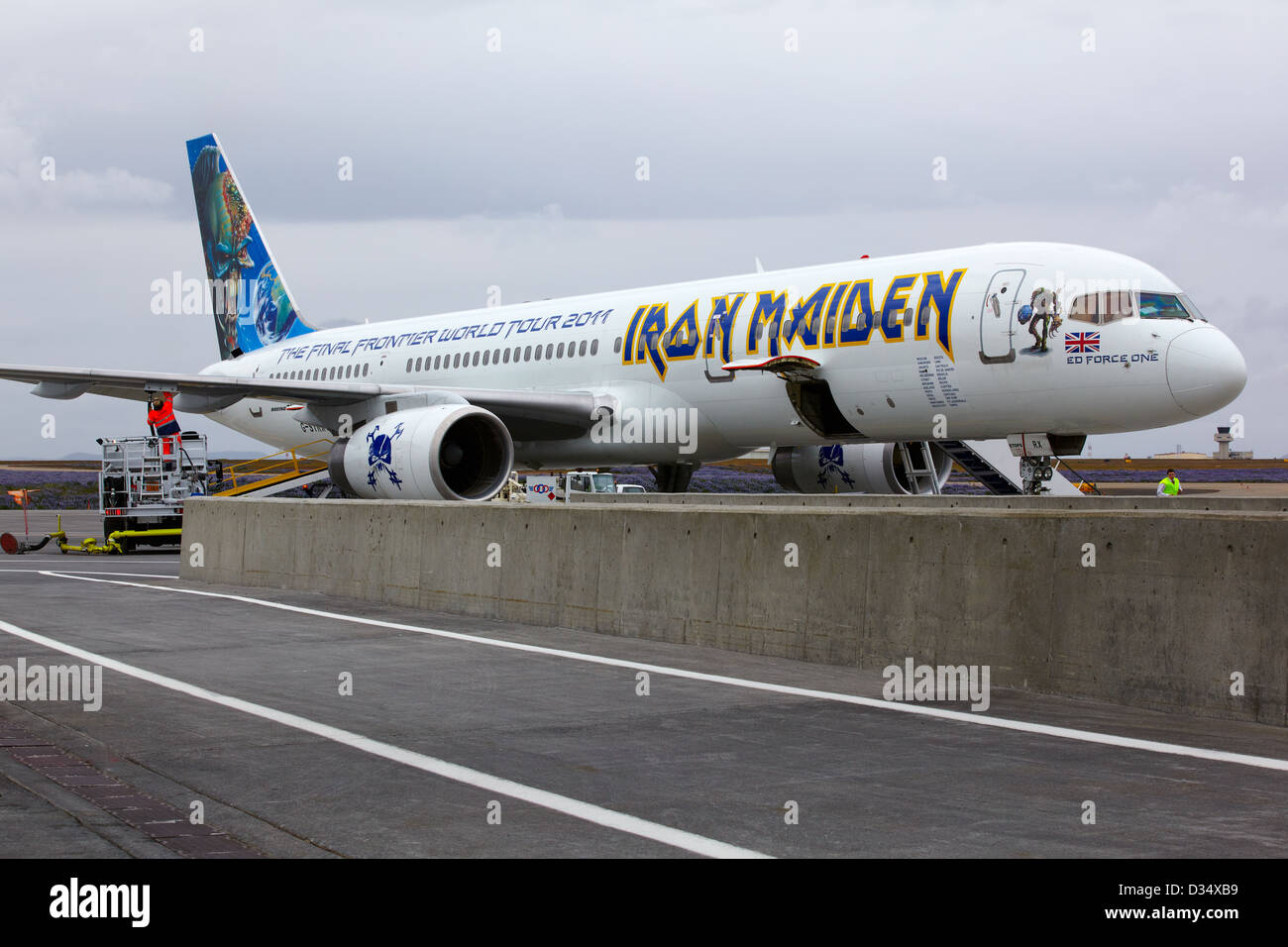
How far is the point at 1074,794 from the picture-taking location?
5613mm

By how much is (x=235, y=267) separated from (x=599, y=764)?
29.3m

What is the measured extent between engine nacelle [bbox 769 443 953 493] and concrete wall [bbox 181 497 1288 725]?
9.24 metres

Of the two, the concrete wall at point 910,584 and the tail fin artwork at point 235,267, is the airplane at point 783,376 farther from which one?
the tail fin artwork at point 235,267

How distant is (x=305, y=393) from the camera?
2272cm

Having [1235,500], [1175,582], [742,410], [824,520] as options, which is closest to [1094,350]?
[1235,500]

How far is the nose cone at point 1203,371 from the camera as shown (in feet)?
52.3

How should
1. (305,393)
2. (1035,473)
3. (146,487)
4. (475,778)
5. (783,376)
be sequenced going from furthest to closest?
(146,487) → (305,393) → (783,376) → (1035,473) → (475,778)

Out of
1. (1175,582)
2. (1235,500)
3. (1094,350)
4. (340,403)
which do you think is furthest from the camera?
(340,403)

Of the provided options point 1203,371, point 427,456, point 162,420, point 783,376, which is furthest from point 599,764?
point 162,420

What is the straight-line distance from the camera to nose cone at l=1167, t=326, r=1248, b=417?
15.9 metres

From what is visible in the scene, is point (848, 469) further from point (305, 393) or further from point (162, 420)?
point (162, 420)
